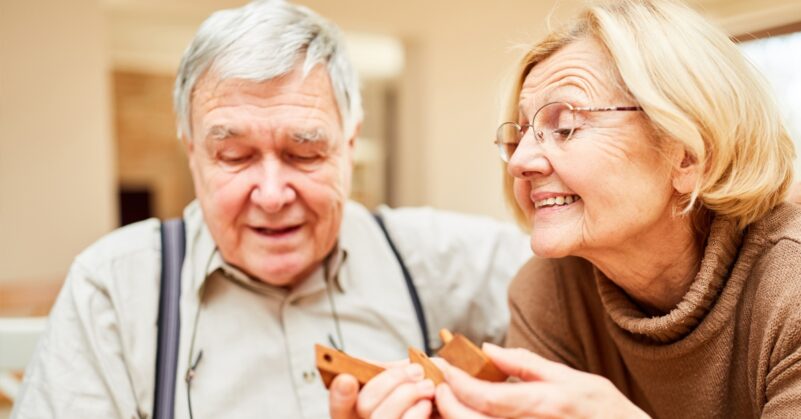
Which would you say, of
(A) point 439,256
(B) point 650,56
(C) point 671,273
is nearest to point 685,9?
(B) point 650,56

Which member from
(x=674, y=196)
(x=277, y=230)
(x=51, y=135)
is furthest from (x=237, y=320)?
(x=51, y=135)

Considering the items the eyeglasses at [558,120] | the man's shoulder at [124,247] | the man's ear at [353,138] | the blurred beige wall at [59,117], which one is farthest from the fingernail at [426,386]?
the blurred beige wall at [59,117]

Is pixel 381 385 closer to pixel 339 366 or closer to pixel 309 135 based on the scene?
pixel 339 366

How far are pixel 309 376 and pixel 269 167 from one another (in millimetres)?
444

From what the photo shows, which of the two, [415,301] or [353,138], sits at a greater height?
[353,138]

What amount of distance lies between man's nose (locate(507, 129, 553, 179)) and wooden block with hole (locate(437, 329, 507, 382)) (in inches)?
13.5

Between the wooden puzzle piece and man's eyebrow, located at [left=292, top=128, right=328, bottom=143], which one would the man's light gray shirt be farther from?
the wooden puzzle piece

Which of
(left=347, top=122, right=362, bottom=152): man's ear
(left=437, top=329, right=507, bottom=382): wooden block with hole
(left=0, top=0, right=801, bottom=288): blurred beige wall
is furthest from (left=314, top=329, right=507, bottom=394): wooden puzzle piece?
(left=0, top=0, right=801, bottom=288): blurred beige wall

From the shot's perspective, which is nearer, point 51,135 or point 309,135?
point 309,135

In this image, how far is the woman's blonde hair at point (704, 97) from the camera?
0.94m

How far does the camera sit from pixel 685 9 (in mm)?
1023

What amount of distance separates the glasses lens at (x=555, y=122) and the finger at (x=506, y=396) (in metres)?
0.42

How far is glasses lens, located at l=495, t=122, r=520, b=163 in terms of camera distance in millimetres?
1194

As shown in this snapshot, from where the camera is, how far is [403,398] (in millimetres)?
818
